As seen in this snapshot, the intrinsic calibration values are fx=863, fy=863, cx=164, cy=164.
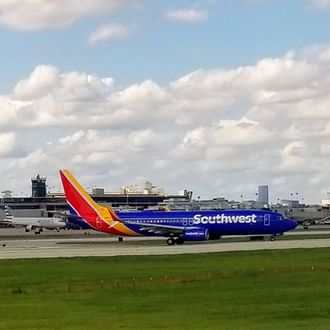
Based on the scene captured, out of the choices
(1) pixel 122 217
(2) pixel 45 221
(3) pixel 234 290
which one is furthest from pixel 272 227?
(2) pixel 45 221

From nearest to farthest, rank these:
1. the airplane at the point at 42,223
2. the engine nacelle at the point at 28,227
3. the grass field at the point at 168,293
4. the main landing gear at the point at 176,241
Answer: the grass field at the point at 168,293
the main landing gear at the point at 176,241
the airplane at the point at 42,223
the engine nacelle at the point at 28,227

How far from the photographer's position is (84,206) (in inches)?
4190

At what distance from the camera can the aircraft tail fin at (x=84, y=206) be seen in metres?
104

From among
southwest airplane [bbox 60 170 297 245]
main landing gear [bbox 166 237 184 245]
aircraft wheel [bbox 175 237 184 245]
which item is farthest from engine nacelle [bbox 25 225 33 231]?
aircraft wheel [bbox 175 237 184 245]

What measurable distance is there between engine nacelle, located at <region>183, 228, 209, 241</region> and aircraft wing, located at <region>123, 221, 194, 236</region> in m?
0.67

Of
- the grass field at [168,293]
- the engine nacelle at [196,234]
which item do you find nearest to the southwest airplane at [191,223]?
the engine nacelle at [196,234]

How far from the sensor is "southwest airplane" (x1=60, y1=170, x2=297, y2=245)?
10012 centimetres

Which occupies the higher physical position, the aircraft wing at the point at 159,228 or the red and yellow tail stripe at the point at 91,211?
→ the red and yellow tail stripe at the point at 91,211

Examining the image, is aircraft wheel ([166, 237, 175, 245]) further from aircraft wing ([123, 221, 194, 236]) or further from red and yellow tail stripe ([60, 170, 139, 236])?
red and yellow tail stripe ([60, 170, 139, 236])

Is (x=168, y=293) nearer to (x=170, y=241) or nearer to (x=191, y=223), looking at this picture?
(x=170, y=241)

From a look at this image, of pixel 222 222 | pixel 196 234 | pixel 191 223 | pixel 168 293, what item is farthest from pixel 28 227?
pixel 168 293

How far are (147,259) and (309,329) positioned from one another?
41.6 m

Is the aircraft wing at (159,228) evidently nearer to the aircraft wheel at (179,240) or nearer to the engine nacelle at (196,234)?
the engine nacelle at (196,234)

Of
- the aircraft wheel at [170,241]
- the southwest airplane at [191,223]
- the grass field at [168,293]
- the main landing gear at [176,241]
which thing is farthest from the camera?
the main landing gear at [176,241]
